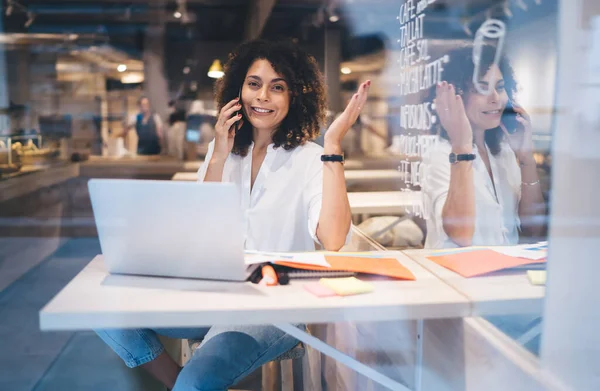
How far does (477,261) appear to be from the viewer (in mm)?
1219

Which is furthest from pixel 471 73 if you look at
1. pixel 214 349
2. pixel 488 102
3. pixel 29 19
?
pixel 29 19

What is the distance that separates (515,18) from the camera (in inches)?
65.6

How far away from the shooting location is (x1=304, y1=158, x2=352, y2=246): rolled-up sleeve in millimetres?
1647

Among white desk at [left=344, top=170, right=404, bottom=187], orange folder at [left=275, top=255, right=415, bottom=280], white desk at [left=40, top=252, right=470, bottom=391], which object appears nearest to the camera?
white desk at [left=40, top=252, right=470, bottom=391]

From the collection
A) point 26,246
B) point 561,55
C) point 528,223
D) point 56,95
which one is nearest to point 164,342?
point 528,223

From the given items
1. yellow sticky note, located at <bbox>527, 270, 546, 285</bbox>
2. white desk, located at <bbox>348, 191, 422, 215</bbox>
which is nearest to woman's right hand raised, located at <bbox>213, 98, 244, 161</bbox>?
white desk, located at <bbox>348, 191, 422, 215</bbox>

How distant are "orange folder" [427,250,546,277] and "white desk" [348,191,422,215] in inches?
37.4

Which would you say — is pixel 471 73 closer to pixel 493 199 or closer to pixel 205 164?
pixel 493 199

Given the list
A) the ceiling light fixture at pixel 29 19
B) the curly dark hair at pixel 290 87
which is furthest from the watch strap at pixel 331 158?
the ceiling light fixture at pixel 29 19

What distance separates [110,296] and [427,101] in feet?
4.66

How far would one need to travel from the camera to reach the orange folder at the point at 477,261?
1.15 meters

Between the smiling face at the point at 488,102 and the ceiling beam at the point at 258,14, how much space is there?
4.01 feet

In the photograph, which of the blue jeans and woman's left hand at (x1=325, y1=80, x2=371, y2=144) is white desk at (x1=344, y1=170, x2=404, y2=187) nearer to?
woman's left hand at (x1=325, y1=80, x2=371, y2=144)

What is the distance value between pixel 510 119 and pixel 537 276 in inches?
29.1
